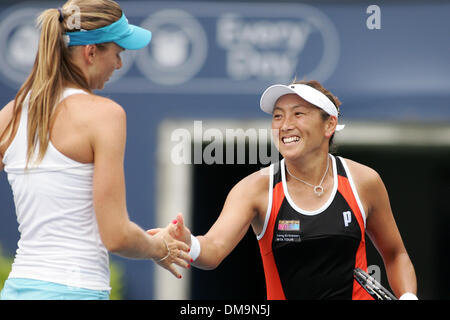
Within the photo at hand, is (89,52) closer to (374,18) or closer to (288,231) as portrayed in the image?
(288,231)

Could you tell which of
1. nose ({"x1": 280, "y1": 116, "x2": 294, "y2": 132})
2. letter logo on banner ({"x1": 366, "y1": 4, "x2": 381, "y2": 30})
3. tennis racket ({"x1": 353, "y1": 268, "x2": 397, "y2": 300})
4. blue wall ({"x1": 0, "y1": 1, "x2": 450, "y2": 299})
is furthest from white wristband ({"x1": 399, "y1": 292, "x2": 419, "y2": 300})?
letter logo on banner ({"x1": 366, "y1": 4, "x2": 381, "y2": 30})

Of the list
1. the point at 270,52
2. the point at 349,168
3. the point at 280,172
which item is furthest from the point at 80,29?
the point at 270,52

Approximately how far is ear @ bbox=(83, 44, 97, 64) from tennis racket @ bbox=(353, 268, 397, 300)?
5.48ft

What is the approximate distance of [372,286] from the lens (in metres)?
3.32

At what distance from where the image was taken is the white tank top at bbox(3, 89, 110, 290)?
2.41m

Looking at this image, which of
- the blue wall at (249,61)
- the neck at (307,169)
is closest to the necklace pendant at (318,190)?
the neck at (307,169)

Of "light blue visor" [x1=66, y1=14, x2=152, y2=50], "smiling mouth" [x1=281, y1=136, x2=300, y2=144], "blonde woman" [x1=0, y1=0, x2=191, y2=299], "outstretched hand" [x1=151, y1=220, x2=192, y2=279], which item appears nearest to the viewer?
"blonde woman" [x1=0, y1=0, x2=191, y2=299]

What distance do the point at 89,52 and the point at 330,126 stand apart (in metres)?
1.52

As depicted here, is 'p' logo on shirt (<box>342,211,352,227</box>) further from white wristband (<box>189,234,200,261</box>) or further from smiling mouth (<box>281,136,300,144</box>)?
white wristband (<box>189,234,200,261</box>)

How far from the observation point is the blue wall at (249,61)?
6.03m

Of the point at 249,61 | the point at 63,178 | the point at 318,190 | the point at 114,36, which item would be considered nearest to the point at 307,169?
the point at 318,190
